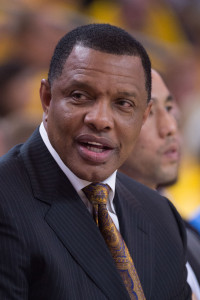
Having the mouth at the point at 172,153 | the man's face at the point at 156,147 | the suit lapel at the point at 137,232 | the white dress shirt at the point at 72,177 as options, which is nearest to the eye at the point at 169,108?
the man's face at the point at 156,147

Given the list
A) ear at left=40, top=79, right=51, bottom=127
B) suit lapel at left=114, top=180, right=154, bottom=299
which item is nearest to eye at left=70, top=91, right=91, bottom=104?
ear at left=40, top=79, right=51, bottom=127

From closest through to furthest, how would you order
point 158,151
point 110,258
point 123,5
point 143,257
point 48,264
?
point 48,264
point 110,258
point 143,257
point 158,151
point 123,5

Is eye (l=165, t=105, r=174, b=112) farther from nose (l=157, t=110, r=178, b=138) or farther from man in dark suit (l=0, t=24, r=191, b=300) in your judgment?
man in dark suit (l=0, t=24, r=191, b=300)

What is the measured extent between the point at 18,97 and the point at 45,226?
248 centimetres

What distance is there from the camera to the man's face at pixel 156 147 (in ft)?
5.97

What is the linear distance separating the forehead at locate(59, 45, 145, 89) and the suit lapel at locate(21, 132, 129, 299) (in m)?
0.19

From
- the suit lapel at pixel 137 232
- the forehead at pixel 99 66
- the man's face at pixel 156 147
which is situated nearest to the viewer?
the forehead at pixel 99 66

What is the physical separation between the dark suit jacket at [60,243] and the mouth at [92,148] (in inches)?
3.5

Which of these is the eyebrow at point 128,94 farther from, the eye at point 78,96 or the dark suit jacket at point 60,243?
the dark suit jacket at point 60,243

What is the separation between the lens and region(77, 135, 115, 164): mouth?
1101mm

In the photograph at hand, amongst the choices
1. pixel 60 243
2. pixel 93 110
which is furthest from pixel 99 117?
pixel 60 243

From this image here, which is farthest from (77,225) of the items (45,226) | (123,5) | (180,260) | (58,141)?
(123,5)

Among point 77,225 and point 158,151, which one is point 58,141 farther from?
point 158,151

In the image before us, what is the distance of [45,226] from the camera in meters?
1.05
